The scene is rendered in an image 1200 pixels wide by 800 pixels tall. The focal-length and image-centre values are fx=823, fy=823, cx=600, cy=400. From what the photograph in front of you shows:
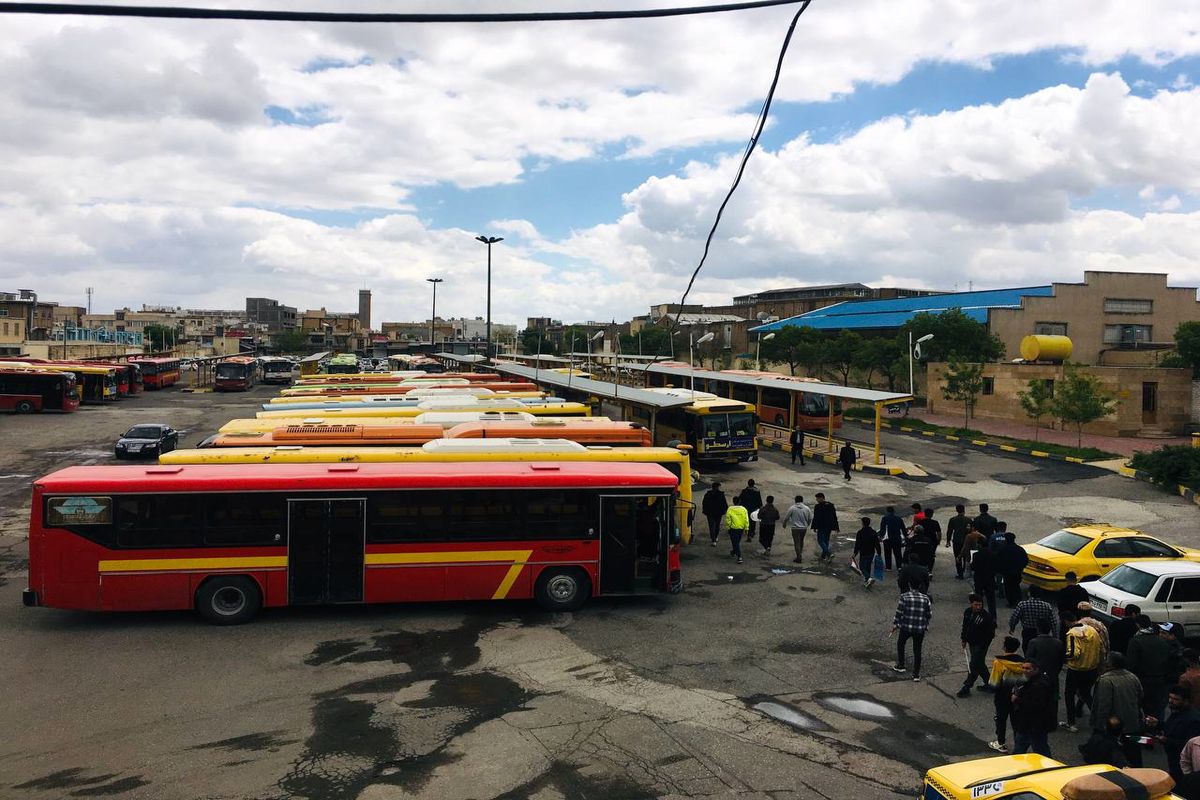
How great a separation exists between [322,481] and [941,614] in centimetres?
1033

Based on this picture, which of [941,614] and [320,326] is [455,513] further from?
[320,326]

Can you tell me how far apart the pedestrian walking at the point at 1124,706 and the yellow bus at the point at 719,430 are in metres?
20.4

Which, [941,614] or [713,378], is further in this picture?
[713,378]

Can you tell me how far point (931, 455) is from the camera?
33.5 meters

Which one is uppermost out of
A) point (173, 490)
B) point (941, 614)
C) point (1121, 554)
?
point (173, 490)

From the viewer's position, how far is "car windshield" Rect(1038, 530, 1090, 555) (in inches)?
571

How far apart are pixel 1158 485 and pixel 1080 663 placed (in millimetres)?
20922

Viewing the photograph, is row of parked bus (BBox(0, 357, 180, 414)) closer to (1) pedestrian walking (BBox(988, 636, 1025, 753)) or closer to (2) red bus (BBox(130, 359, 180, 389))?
(2) red bus (BBox(130, 359, 180, 389))

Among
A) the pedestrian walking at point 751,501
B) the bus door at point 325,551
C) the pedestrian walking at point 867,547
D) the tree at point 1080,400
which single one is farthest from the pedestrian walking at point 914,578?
the tree at point 1080,400

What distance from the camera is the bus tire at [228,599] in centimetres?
1244

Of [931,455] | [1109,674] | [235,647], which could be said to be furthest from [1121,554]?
[931,455]

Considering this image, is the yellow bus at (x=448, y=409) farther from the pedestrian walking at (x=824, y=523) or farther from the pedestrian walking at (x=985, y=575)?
the pedestrian walking at (x=985, y=575)

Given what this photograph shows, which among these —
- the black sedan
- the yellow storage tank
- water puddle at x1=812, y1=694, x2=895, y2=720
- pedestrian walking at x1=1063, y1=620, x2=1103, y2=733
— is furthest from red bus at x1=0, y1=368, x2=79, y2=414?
the yellow storage tank

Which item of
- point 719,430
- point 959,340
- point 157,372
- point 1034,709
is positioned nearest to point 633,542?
point 1034,709
